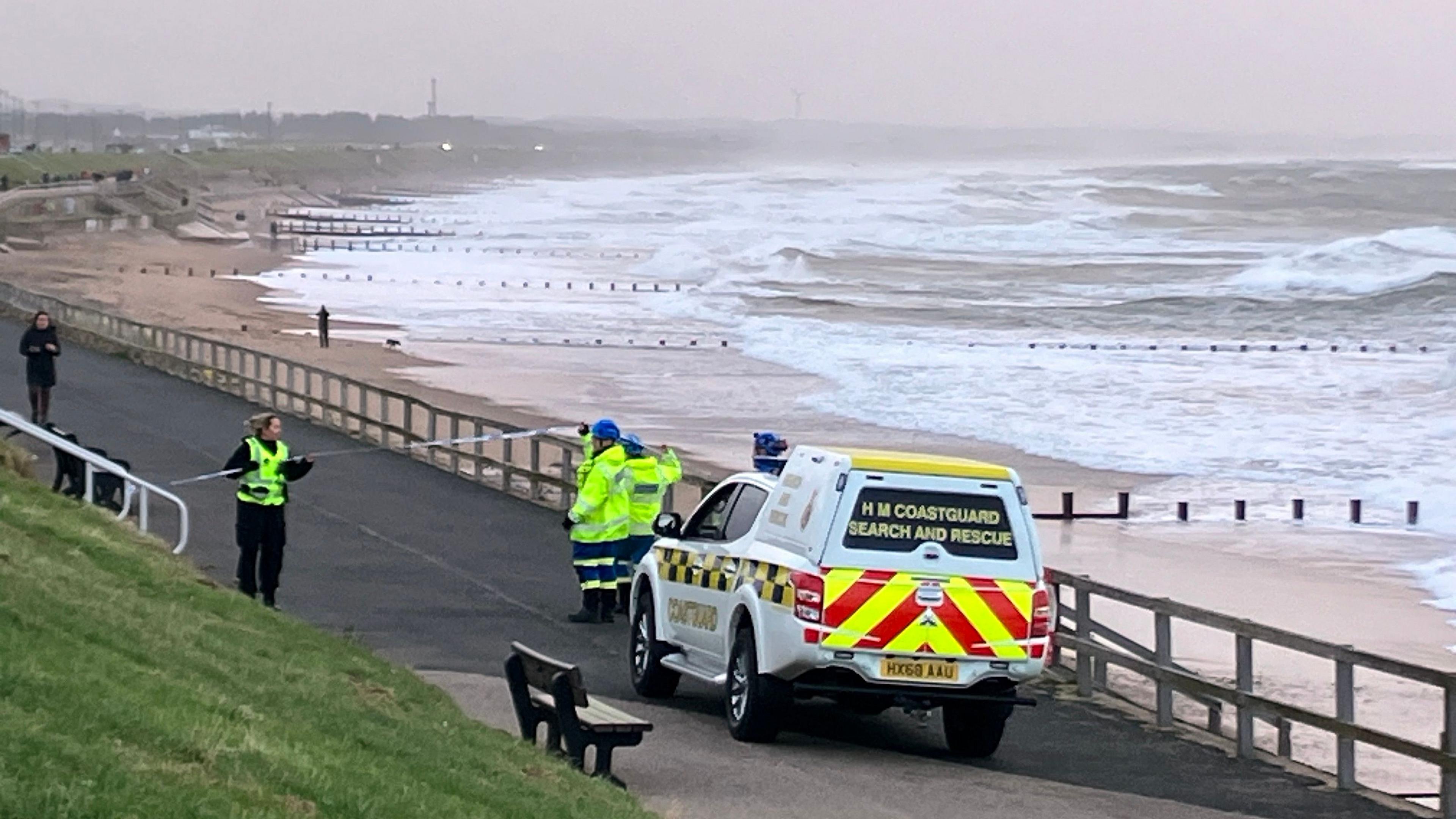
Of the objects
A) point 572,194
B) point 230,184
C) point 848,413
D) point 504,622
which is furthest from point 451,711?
point 572,194

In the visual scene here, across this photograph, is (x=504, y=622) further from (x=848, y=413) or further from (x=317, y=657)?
(x=848, y=413)

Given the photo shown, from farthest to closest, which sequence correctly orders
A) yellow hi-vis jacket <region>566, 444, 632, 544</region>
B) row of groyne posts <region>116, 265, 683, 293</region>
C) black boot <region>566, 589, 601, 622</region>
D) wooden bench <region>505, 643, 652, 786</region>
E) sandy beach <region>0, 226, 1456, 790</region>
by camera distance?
row of groyne posts <region>116, 265, 683, 293</region> → sandy beach <region>0, 226, 1456, 790</region> → black boot <region>566, 589, 601, 622</region> → yellow hi-vis jacket <region>566, 444, 632, 544</region> → wooden bench <region>505, 643, 652, 786</region>

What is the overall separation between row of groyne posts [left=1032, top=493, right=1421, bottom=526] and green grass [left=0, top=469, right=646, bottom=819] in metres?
15.0

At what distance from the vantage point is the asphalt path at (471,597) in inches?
486

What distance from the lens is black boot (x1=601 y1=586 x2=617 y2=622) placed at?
17.2 metres

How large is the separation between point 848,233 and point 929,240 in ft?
22.8

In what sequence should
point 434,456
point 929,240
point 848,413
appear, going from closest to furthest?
point 434,456, point 848,413, point 929,240

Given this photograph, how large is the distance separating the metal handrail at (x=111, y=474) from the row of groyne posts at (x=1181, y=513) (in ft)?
39.2

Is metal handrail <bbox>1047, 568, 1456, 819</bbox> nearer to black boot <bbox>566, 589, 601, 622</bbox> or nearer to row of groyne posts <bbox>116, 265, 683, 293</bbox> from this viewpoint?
black boot <bbox>566, 589, 601, 622</bbox>

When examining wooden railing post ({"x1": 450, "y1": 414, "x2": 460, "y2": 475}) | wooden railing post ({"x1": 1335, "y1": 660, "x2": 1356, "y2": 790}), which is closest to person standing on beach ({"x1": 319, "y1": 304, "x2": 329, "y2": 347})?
wooden railing post ({"x1": 450, "y1": 414, "x2": 460, "y2": 475})

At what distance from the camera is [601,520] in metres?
17.0

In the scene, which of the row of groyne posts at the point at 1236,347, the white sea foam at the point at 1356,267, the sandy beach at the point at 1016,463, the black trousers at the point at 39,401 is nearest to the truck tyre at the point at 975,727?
the sandy beach at the point at 1016,463

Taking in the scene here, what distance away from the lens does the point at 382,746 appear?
29.8 feet

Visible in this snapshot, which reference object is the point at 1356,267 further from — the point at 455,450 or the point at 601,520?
the point at 601,520
